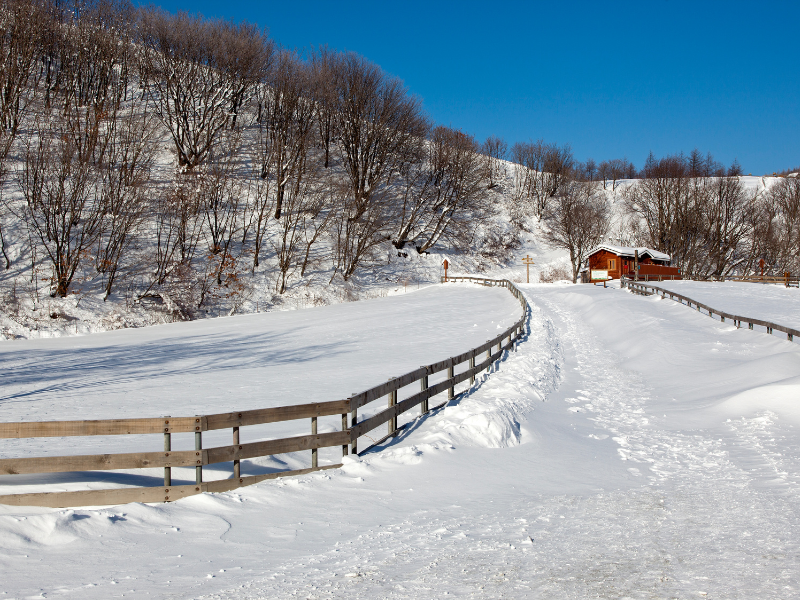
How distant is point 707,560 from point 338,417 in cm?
787

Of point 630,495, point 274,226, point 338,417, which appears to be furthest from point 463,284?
point 630,495

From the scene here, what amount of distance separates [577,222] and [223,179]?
1863 inches

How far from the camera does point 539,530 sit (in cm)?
543

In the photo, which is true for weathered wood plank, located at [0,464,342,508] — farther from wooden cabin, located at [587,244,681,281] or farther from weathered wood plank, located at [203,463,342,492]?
wooden cabin, located at [587,244,681,281]

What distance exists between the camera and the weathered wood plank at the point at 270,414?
6125 millimetres

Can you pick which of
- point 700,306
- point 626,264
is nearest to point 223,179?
point 700,306

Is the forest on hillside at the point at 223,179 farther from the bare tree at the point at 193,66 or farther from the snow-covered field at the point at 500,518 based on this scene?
the snow-covered field at the point at 500,518

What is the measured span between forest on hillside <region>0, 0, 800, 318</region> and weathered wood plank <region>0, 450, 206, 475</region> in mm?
28232

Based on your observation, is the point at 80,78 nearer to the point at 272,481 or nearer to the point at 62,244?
the point at 62,244

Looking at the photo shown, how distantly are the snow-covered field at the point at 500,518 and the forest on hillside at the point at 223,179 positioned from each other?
77.0 ft

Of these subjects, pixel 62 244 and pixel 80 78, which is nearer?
pixel 62 244

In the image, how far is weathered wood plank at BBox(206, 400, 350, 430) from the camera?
6.12 m

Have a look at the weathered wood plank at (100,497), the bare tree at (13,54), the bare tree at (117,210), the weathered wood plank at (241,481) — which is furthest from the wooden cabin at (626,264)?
the weathered wood plank at (100,497)

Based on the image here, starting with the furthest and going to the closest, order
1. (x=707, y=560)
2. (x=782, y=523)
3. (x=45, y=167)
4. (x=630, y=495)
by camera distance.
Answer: (x=45, y=167) < (x=630, y=495) < (x=782, y=523) < (x=707, y=560)
